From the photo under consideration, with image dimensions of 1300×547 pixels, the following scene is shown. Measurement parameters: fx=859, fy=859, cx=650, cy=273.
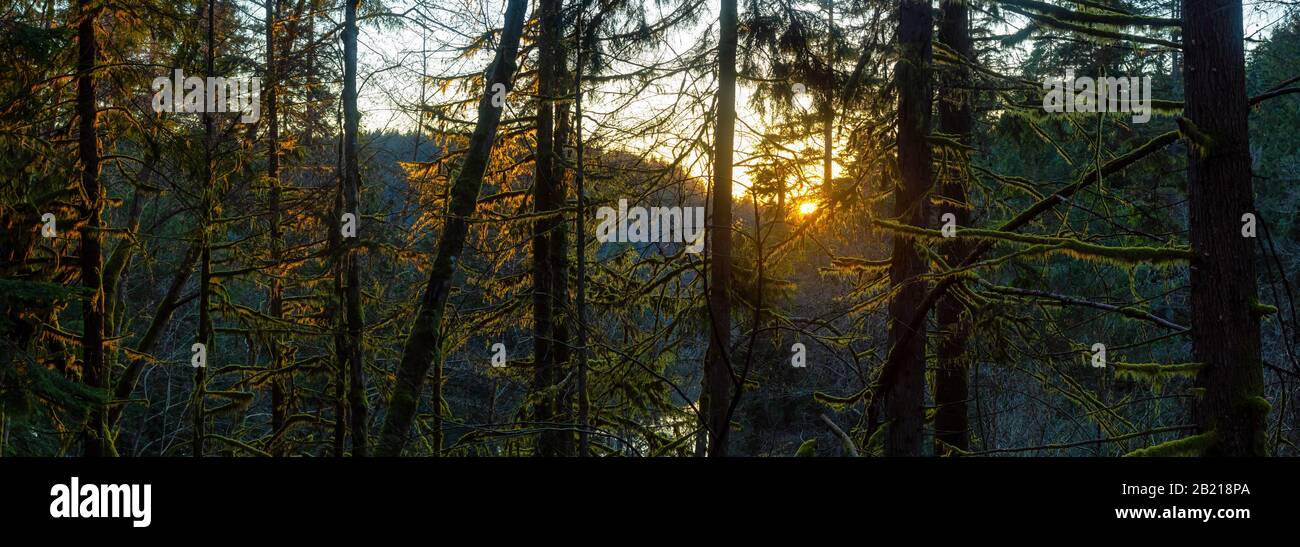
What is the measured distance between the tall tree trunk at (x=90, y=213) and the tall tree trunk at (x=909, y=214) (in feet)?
28.8

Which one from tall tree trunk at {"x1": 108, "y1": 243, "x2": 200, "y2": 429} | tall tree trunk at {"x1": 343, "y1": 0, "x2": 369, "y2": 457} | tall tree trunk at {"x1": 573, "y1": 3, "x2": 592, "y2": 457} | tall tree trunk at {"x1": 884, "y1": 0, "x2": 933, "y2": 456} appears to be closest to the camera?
tall tree trunk at {"x1": 884, "y1": 0, "x2": 933, "y2": 456}

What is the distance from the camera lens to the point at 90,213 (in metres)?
10.2

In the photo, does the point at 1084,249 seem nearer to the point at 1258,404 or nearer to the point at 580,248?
the point at 1258,404

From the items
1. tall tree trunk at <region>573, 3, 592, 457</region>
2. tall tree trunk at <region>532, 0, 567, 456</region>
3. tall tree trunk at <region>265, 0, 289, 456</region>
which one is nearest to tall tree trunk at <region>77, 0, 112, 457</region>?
tall tree trunk at <region>265, 0, 289, 456</region>

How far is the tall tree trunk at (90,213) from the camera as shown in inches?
389

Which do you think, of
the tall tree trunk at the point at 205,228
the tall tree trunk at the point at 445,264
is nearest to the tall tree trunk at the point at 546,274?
the tall tree trunk at the point at 445,264

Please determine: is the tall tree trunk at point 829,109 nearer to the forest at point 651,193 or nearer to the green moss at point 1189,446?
the forest at point 651,193

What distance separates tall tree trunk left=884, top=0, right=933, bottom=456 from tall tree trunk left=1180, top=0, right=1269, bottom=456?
7.36ft

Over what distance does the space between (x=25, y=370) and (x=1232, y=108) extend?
10032 mm

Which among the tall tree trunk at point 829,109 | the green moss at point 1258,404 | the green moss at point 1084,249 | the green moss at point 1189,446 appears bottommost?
the green moss at point 1189,446

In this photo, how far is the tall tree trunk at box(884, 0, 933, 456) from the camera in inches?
300

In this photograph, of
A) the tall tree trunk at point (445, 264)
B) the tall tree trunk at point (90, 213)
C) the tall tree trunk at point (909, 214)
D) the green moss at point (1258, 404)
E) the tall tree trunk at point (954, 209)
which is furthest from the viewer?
the tall tree trunk at point (90, 213)

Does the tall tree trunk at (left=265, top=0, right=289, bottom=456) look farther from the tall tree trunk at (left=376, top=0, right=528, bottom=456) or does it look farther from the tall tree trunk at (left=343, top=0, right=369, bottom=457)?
the tall tree trunk at (left=376, top=0, right=528, bottom=456)
